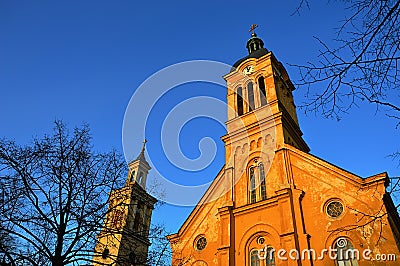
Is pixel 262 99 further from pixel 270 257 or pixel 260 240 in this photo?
pixel 270 257

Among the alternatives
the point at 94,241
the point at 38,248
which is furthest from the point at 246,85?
the point at 38,248

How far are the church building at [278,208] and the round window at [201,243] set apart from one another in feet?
0.19

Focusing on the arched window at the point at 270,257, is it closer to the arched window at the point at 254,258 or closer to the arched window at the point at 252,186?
the arched window at the point at 254,258

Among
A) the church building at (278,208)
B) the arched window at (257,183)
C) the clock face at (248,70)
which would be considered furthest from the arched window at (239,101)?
the arched window at (257,183)

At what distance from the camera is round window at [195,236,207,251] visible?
17.7 metres

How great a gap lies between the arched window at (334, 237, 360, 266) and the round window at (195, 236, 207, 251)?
715 centimetres

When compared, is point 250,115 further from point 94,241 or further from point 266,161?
point 94,241

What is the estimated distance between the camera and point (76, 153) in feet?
38.4

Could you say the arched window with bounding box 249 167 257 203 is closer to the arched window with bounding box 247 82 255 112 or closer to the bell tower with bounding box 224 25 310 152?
the bell tower with bounding box 224 25 310 152

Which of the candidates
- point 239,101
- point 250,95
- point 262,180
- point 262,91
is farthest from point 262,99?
point 262,180

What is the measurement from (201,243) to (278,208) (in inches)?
200

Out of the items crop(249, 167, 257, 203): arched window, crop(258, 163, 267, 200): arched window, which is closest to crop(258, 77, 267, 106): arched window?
crop(258, 163, 267, 200): arched window

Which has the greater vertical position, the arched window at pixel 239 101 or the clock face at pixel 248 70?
the clock face at pixel 248 70

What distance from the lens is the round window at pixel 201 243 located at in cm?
1767
